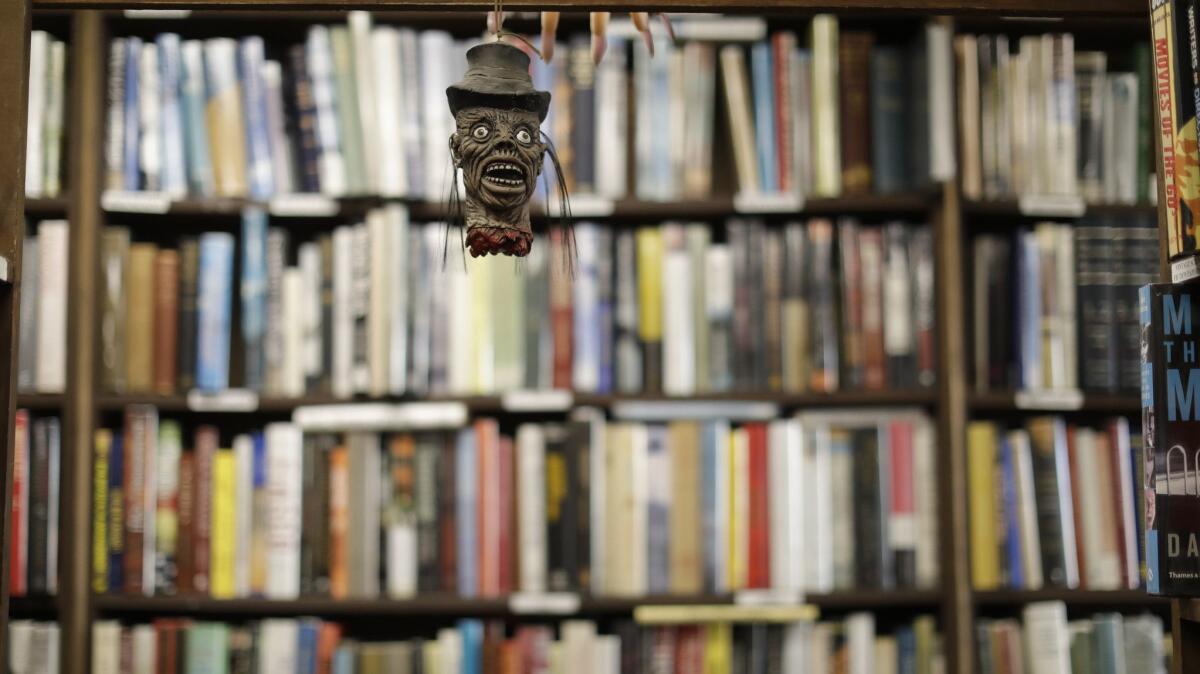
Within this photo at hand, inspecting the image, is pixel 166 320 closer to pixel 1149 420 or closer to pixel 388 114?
pixel 388 114

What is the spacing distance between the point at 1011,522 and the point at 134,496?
1674 mm

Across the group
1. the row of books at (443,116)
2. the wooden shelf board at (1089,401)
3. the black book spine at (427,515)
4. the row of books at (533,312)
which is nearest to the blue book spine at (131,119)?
the row of books at (443,116)

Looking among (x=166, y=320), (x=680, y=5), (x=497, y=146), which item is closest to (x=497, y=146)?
(x=497, y=146)

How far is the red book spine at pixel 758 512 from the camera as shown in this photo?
8.33 feet

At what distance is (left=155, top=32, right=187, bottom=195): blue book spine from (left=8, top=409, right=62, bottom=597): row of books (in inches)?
20.5

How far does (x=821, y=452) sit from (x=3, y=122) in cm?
164

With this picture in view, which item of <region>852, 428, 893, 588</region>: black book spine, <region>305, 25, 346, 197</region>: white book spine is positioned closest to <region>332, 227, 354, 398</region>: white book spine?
<region>305, 25, 346, 197</region>: white book spine

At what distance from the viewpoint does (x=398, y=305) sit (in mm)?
2531

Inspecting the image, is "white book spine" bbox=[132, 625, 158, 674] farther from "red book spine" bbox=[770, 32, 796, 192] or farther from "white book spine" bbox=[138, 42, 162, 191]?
"red book spine" bbox=[770, 32, 796, 192]

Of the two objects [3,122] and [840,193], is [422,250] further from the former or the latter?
[3,122]

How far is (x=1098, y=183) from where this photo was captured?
2.64 m

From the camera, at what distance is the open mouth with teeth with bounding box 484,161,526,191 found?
133 cm

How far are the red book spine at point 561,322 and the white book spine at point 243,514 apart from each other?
23.8 inches

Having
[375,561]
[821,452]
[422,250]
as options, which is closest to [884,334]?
[821,452]
